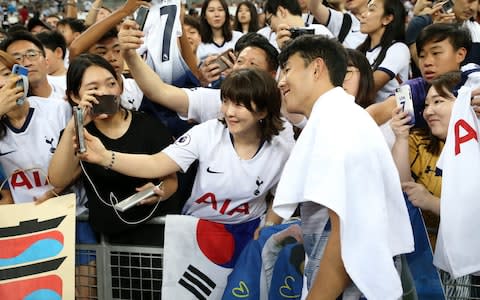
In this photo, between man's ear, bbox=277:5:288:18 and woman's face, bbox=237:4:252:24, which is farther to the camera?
woman's face, bbox=237:4:252:24

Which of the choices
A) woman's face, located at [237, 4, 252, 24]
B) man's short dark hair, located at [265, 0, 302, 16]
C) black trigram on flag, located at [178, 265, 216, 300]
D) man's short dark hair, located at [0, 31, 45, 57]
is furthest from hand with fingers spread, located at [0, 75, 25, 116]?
woman's face, located at [237, 4, 252, 24]

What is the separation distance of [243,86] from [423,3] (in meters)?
3.21

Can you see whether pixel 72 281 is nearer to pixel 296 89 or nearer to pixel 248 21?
pixel 296 89

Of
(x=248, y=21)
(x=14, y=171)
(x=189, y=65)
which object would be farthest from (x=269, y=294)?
(x=248, y=21)

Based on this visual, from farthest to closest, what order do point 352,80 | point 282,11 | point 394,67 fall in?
point 282,11 < point 394,67 < point 352,80

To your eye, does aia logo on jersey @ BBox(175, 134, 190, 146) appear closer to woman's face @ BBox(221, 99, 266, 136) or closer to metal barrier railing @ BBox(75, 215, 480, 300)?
woman's face @ BBox(221, 99, 266, 136)

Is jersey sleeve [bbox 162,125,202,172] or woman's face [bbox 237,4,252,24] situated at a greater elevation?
jersey sleeve [bbox 162,125,202,172]

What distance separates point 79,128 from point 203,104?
0.82m

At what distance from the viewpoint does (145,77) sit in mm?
3109

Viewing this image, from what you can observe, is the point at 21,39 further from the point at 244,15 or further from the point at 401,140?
the point at 244,15

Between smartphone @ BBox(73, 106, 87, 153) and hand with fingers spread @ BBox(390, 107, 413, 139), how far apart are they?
4.26 ft

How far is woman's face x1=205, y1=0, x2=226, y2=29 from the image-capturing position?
248 inches

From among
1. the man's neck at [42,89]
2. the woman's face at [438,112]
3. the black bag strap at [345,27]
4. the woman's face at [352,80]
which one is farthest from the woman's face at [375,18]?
the man's neck at [42,89]

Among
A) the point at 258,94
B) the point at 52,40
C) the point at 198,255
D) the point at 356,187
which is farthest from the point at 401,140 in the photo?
the point at 52,40
